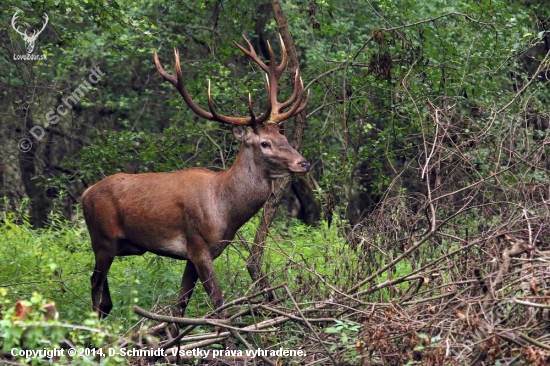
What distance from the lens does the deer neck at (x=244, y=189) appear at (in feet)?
28.8

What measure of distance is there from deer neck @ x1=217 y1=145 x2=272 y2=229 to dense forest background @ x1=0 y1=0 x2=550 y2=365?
57 cm

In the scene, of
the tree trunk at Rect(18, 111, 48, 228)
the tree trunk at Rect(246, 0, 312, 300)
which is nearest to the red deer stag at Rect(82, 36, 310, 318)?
the tree trunk at Rect(246, 0, 312, 300)

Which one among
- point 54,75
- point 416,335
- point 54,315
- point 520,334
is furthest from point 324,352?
point 54,75

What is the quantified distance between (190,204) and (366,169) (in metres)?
2.84

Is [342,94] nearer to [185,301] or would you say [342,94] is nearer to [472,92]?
[472,92]

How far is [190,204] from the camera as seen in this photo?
8742mm

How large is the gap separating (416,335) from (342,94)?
511 centimetres

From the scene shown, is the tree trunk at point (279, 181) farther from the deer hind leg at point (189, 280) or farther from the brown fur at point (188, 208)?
the brown fur at point (188, 208)

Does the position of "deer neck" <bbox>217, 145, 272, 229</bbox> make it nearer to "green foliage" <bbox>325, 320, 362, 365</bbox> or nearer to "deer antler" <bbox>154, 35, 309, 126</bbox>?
"deer antler" <bbox>154, 35, 309, 126</bbox>

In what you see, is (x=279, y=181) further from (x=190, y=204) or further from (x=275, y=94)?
(x=190, y=204)

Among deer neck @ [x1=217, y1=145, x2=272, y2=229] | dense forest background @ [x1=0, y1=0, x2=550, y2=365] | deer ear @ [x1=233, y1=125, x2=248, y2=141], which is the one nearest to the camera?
dense forest background @ [x1=0, y1=0, x2=550, y2=365]

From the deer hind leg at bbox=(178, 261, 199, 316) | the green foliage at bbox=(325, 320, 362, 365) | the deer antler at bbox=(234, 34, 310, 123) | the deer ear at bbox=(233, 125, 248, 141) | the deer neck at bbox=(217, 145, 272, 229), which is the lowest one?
the deer hind leg at bbox=(178, 261, 199, 316)

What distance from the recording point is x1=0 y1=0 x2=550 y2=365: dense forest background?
6219 millimetres

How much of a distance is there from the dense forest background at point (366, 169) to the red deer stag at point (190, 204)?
0.37 meters
